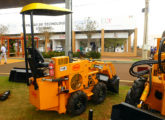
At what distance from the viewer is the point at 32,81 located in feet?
10.4

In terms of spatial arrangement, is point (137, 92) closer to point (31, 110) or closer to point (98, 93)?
point (98, 93)

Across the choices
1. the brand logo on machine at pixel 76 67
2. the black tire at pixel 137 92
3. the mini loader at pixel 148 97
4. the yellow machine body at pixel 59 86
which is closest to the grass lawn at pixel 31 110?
the yellow machine body at pixel 59 86

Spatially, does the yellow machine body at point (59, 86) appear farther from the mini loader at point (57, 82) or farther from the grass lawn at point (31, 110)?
the grass lawn at point (31, 110)

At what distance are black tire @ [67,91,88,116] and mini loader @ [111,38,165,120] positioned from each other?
1167 millimetres

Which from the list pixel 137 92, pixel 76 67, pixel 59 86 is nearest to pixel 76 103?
pixel 59 86

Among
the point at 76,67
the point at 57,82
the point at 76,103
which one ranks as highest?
the point at 76,67

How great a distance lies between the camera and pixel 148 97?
2643 mm

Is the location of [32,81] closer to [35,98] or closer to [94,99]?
[35,98]

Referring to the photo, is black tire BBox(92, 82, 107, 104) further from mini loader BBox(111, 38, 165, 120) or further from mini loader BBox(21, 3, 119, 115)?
mini loader BBox(111, 38, 165, 120)

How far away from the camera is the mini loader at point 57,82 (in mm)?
2979

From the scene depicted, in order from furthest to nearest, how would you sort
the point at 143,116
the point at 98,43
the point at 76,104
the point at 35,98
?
the point at 98,43
the point at 76,104
the point at 35,98
the point at 143,116

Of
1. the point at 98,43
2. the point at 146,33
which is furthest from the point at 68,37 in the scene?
the point at 98,43

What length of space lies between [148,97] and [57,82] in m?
1.98

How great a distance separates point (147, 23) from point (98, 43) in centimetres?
1399
